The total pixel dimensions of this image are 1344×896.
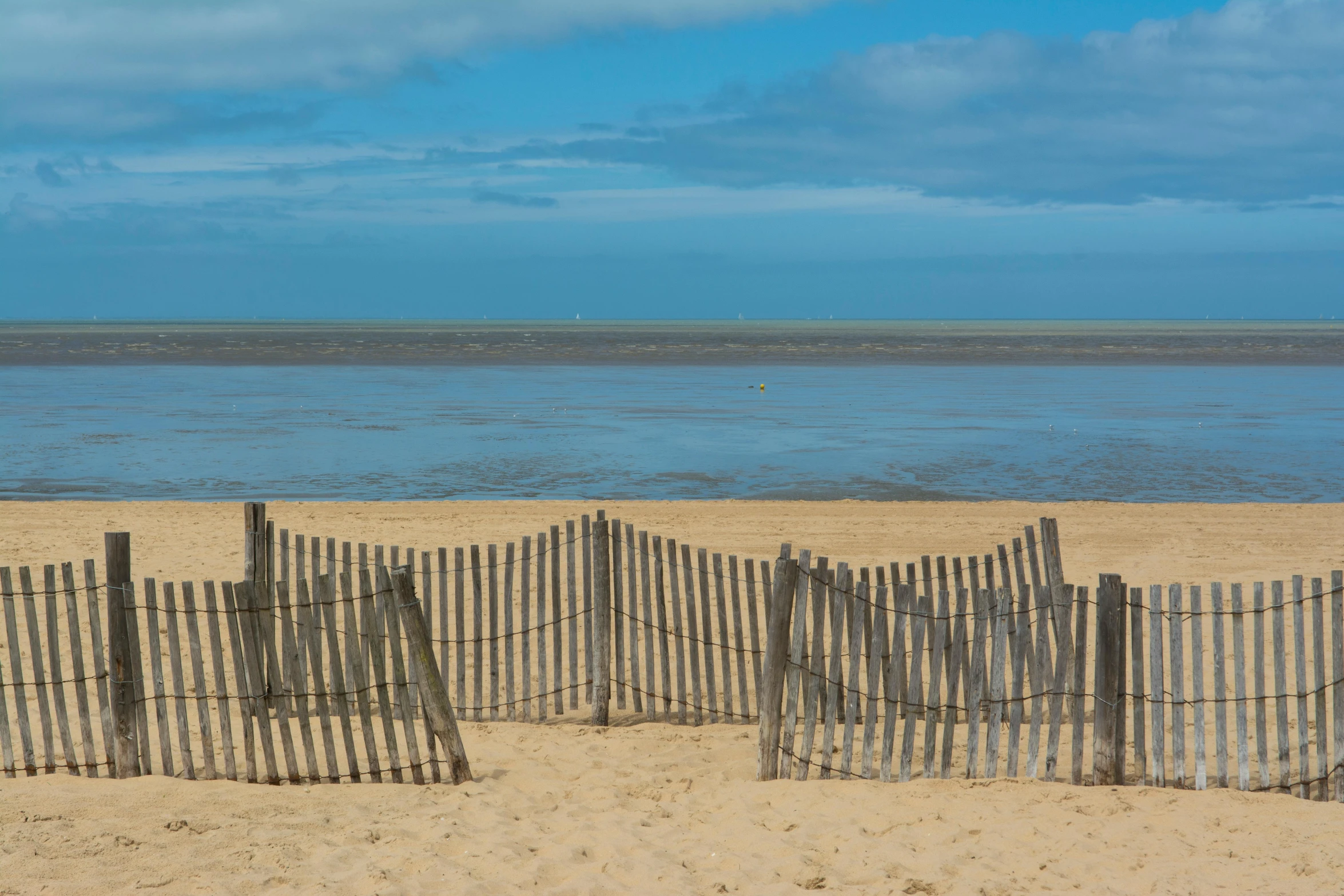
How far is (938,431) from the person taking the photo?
30.2 meters

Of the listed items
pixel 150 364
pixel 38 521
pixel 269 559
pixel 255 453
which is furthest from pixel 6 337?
pixel 269 559

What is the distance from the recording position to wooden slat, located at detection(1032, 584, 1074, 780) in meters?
6.25

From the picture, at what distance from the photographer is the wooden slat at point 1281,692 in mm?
6156

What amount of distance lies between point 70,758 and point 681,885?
366cm

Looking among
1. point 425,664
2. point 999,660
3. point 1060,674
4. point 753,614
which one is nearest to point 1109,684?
point 1060,674

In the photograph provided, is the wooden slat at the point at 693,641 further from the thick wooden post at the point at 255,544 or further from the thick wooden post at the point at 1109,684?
the thick wooden post at the point at 255,544

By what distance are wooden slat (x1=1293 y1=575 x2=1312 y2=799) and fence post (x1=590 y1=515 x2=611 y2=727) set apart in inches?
165

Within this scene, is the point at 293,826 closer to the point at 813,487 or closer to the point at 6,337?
the point at 813,487

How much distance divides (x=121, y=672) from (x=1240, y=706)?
246 inches

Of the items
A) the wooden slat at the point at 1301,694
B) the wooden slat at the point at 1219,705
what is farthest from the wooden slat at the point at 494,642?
the wooden slat at the point at 1301,694

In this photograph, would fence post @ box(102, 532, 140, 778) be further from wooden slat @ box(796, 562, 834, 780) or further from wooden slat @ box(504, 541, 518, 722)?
wooden slat @ box(796, 562, 834, 780)

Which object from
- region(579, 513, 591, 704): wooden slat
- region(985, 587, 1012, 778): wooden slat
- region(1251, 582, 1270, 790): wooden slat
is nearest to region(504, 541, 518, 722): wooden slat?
region(579, 513, 591, 704): wooden slat

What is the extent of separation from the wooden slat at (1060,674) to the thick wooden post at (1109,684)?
6.2 inches

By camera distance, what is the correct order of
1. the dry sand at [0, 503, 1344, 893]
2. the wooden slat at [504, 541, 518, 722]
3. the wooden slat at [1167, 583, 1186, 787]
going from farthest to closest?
the wooden slat at [504, 541, 518, 722], the wooden slat at [1167, 583, 1186, 787], the dry sand at [0, 503, 1344, 893]
